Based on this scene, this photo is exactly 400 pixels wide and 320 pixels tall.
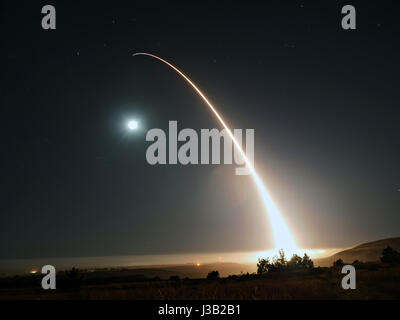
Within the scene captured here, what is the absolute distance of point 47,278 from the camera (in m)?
25.9

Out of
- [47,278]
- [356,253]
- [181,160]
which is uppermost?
[181,160]

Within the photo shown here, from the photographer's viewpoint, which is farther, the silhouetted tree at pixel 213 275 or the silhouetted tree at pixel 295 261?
the silhouetted tree at pixel 295 261

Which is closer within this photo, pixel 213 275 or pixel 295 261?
pixel 213 275

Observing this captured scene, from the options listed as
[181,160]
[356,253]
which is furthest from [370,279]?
[356,253]

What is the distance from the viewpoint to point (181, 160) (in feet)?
93.0

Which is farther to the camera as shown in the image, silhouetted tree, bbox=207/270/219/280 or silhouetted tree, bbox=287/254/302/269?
silhouetted tree, bbox=287/254/302/269
